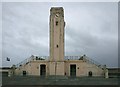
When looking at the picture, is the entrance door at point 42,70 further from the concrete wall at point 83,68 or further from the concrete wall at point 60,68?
the concrete wall at point 83,68

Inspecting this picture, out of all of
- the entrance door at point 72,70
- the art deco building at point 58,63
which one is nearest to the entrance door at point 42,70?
the art deco building at point 58,63

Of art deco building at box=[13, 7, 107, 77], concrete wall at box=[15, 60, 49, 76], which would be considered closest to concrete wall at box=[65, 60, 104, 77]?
art deco building at box=[13, 7, 107, 77]

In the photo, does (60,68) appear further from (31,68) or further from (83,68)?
(31,68)

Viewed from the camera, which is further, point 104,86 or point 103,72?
point 103,72

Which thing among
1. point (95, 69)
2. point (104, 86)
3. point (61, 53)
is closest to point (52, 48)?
point (61, 53)

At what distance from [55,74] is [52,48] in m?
4.65

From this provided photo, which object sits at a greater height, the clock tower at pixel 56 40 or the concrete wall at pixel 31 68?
the clock tower at pixel 56 40

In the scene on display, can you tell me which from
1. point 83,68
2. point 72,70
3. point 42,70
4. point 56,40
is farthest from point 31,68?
point 83,68

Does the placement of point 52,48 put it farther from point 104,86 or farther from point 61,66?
point 104,86

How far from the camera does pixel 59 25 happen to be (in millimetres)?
49312

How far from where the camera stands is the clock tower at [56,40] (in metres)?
48.8

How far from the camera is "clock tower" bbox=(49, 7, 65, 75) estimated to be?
160 feet

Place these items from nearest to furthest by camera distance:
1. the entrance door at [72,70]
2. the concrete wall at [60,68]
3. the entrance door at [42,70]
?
the concrete wall at [60,68]
the entrance door at [72,70]
the entrance door at [42,70]

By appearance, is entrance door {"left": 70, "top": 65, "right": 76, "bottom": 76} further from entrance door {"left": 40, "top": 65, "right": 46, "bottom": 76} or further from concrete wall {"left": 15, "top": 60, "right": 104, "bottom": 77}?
entrance door {"left": 40, "top": 65, "right": 46, "bottom": 76}
